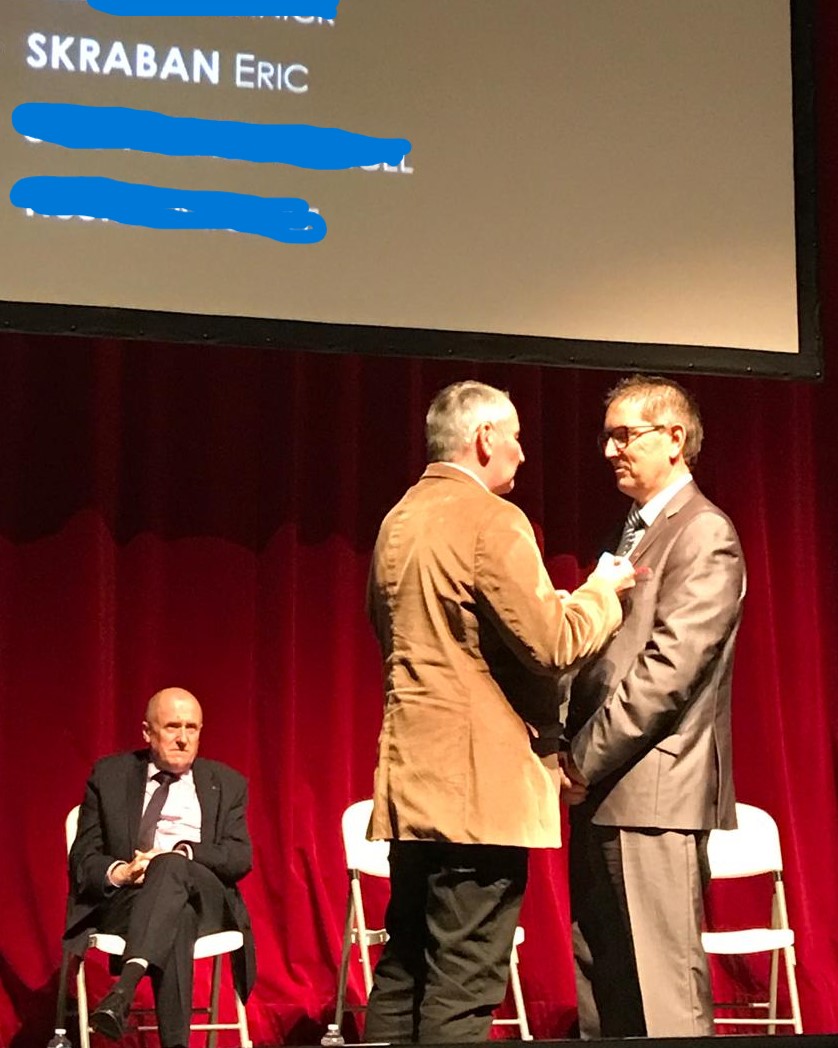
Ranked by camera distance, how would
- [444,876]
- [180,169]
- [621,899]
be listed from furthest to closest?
[180,169]
[621,899]
[444,876]

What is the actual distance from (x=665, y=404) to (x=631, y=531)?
284 millimetres

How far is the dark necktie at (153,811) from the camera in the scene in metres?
4.32

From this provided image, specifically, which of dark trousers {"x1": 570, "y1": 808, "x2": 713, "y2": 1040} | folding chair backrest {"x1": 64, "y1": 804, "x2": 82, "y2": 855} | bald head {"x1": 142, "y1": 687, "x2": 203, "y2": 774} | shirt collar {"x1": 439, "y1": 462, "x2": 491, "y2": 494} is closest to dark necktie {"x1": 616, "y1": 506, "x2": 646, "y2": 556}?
shirt collar {"x1": 439, "y1": 462, "x2": 491, "y2": 494}

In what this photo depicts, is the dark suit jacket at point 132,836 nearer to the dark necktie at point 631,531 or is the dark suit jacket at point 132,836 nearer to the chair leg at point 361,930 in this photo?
the chair leg at point 361,930

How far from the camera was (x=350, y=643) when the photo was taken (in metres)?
4.91

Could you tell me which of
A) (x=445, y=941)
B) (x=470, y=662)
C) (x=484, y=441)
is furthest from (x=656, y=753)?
(x=484, y=441)

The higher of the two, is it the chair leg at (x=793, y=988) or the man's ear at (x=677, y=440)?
the man's ear at (x=677, y=440)

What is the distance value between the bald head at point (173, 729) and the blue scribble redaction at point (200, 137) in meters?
1.52

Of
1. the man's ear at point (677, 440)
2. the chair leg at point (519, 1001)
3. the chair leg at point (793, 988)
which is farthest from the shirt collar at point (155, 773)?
the man's ear at point (677, 440)

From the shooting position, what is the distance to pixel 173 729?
4387 millimetres

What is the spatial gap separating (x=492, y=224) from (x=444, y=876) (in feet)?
6.38

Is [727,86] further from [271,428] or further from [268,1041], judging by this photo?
[268,1041]

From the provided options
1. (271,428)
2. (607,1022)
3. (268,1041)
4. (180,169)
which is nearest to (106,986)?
(268,1041)

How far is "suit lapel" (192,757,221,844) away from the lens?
4348 mm
